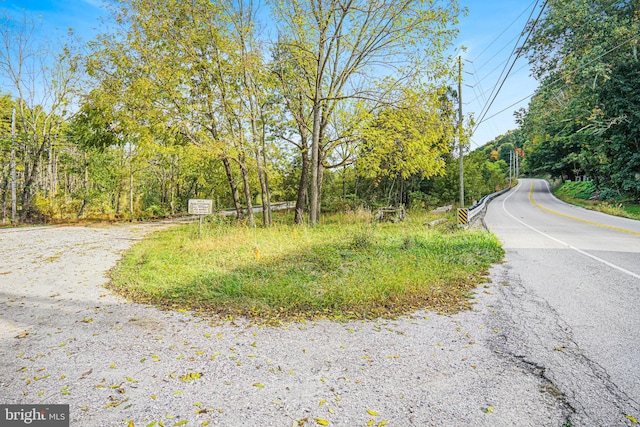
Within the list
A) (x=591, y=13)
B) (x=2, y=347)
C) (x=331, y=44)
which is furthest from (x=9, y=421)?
(x=591, y=13)

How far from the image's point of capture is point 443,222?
1526cm

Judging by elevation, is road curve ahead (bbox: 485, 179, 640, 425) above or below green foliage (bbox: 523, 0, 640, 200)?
below

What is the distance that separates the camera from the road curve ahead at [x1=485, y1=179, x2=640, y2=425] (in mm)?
2740

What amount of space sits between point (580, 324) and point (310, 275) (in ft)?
14.3

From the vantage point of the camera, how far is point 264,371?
3266mm

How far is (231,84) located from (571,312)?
1428 cm

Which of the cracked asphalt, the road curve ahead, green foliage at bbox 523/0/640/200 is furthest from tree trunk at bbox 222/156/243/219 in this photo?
green foliage at bbox 523/0/640/200

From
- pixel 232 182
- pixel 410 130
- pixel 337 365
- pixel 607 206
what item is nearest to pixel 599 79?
pixel 607 206

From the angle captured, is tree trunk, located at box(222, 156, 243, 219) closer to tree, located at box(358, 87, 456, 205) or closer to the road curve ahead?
tree, located at box(358, 87, 456, 205)

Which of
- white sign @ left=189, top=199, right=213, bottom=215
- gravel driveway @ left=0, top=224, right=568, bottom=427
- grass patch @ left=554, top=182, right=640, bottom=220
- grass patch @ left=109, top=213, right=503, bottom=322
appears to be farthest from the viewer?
grass patch @ left=554, top=182, right=640, bottom=220

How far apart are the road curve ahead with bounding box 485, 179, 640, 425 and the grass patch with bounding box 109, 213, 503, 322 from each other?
0.87m

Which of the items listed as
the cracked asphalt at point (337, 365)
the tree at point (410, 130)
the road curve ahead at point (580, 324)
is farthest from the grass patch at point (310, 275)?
the tree at point (410, 130)

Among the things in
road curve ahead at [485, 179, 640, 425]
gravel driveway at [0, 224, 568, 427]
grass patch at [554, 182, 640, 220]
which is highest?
→ grass patch at [554, 182, 640, 220]

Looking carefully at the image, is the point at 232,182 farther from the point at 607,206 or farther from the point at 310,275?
the point at 607,206
